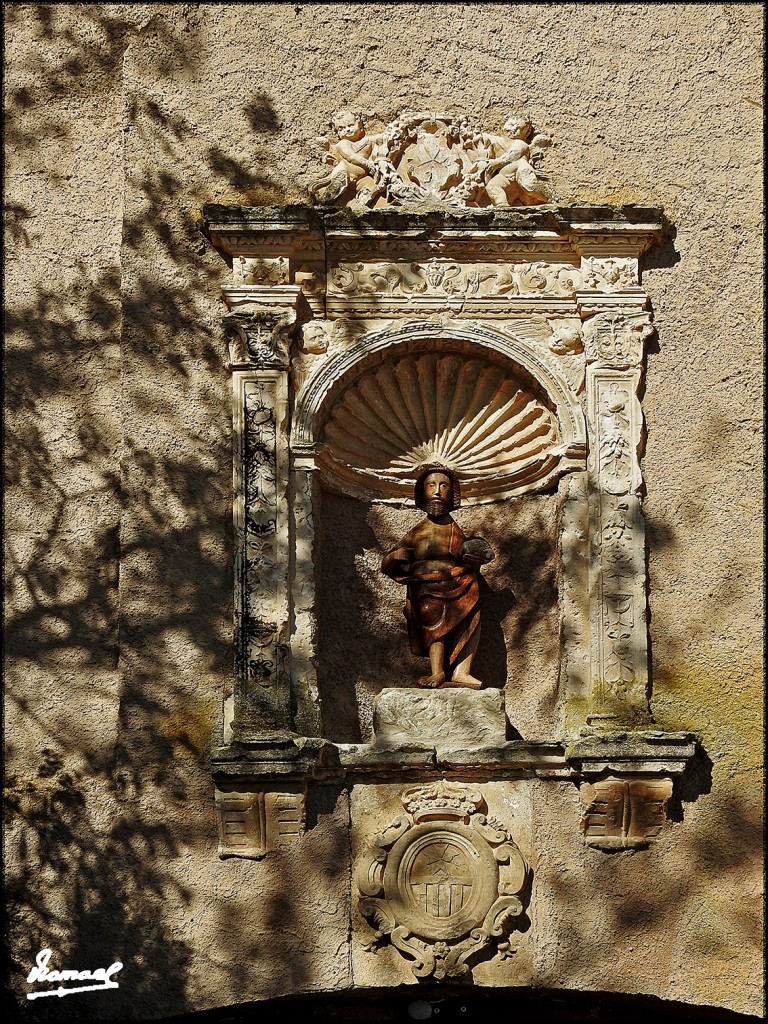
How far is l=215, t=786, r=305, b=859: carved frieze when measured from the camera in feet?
Answer: 19.8

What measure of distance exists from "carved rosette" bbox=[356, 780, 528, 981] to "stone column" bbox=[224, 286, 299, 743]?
612mm

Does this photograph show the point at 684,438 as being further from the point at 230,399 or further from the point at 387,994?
the point at 387,994

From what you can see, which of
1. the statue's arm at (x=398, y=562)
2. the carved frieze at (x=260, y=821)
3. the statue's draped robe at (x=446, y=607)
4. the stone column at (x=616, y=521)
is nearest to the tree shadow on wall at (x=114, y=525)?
the carved frieze at (x=260, y=821)

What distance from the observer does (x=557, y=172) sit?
669 cm

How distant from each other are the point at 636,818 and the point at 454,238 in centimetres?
243

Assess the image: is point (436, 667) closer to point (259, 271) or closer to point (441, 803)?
point (441, 803)

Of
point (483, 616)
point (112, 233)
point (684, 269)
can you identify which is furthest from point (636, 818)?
point (112, 233)

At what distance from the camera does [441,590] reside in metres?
6.34

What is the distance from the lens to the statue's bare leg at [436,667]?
6.30m

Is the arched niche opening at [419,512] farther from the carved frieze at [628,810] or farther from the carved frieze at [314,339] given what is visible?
the carved frieze at [628,810]

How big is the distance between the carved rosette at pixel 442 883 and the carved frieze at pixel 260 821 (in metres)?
0.31

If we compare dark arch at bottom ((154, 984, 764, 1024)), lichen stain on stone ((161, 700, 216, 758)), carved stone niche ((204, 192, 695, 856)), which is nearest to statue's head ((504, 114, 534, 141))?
carved stone niche ((204, 192, 695, 856))

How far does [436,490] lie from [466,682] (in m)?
0.78

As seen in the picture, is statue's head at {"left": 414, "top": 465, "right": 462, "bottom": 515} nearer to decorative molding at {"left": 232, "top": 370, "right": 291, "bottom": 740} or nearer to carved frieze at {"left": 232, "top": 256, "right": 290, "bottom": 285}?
decorative molding at {"left": 232, "top": 370, "right": 291, "bottom": 740}
